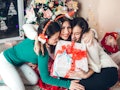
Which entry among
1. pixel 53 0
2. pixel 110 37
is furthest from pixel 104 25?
pixel 53 0

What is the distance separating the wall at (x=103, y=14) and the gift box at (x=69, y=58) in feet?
2.39

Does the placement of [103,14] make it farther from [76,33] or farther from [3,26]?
[3,26]

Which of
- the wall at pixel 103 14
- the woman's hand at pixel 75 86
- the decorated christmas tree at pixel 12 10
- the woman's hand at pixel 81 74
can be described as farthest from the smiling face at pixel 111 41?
the decorated christmas tree at pixel 12 10

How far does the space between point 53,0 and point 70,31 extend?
896 mm

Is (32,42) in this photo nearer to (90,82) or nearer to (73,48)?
(73,48)

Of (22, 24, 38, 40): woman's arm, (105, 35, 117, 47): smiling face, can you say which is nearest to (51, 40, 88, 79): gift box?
(22, 24, 38, 40): woman's arm

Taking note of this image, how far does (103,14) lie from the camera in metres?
2.16

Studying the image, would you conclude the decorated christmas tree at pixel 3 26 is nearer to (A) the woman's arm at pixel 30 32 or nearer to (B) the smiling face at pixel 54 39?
(A) the woman's arm at pixel 30 32

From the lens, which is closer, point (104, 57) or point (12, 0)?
point (104, 57)

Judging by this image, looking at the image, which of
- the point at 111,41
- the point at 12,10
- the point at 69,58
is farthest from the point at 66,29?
the point at 12,10

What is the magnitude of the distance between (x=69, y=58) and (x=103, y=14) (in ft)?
2.79

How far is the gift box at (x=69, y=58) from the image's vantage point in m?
1.46

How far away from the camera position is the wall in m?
2.07

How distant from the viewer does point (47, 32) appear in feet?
4.58
